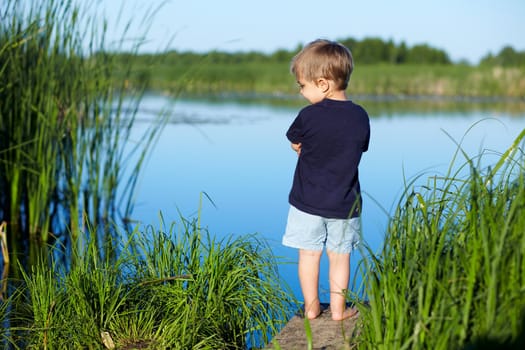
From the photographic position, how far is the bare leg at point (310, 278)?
2.52 m

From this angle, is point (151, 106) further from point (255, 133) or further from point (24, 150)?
point (24, 150)

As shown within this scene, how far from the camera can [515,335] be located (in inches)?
61.1

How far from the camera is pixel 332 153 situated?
244cm

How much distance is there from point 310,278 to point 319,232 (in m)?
0.18

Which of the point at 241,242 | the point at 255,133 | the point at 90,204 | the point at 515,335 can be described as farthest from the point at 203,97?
the point at 515,335

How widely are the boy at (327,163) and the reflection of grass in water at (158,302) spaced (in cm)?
26

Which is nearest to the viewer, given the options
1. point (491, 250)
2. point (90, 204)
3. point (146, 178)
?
point (491, 250)

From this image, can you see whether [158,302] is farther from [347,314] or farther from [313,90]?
[313,90]

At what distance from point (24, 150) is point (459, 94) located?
1597 cm

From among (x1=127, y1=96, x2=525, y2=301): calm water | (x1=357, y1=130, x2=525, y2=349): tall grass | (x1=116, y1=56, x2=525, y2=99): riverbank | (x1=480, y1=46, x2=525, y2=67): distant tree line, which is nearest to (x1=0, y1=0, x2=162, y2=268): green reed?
(x1=127, y1=96, x2=525, y2=301): calm water

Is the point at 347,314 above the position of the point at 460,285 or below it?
below

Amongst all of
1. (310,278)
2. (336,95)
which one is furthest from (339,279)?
(336,95)

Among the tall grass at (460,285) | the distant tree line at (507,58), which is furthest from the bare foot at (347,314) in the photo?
the distant tree line at (507,58)

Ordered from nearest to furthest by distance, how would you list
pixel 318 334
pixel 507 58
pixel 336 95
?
pixel 318 334 < pixel 336 95 < pixel 507 58
